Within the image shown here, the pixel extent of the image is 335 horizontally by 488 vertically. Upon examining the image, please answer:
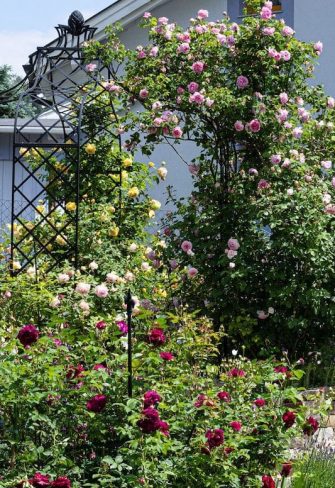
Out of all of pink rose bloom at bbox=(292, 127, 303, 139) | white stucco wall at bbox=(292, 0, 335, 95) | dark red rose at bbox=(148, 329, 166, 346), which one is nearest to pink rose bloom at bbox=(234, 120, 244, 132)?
pink rose bloom at bbox=(292, 127, 303, 139)

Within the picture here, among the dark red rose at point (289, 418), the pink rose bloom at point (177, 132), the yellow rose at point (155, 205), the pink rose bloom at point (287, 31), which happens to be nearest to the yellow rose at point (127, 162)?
the yellow rose at point (155, 205)

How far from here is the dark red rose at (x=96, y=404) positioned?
3910 millimetres

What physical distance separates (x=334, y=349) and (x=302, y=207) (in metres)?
1.20

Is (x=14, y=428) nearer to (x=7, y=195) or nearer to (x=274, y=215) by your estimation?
(x=274, y=215)

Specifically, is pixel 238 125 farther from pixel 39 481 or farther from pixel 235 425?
pixel 39 481

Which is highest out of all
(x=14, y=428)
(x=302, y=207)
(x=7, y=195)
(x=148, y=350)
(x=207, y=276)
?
(x=7, y=195)

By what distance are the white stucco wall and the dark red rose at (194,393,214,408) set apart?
8870 millimetres

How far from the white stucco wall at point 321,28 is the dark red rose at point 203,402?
8.87 metres

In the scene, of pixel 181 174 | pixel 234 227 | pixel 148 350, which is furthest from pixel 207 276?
pixel 181 174

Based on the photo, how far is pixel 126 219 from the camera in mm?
8578

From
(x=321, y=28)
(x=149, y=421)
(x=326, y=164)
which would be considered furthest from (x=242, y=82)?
(x=321, y=28)

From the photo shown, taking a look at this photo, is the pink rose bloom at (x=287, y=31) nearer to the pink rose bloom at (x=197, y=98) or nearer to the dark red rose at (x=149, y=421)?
the pink rose bloom at (x=197, y=98)

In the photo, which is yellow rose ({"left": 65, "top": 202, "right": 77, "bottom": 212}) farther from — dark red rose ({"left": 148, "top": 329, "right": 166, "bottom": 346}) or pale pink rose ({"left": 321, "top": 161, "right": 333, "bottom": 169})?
dark red rose ({"left": 148, "top": 329, "right": 166, "bottom": 346})

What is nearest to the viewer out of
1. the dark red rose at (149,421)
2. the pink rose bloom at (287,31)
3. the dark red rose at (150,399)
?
the dark red rose at (149,421)
